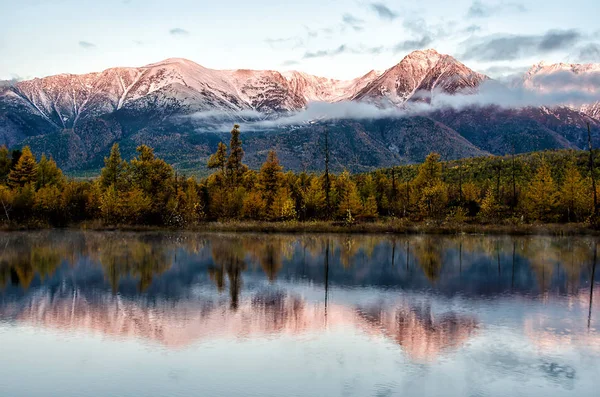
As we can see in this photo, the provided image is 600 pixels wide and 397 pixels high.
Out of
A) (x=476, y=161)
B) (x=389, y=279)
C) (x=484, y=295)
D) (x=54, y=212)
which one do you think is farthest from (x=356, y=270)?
(x=476, y=161)

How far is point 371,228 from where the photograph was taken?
8994 cm

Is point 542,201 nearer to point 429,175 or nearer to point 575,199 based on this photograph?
point 575,199

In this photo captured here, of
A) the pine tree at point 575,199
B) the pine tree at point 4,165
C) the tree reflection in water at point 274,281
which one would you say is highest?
the pine tree at point 4,165

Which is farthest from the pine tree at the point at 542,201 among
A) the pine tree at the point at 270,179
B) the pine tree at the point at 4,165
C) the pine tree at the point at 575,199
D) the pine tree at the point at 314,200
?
the pine tree at the point at 4,165

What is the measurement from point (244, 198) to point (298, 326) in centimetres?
7468

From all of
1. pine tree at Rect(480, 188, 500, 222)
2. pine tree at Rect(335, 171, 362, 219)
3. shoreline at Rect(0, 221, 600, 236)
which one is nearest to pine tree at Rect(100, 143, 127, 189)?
shoreline at Rect(0, 221, 600, 236)

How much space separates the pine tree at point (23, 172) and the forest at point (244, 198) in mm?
171

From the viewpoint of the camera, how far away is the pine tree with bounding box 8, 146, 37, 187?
102 m

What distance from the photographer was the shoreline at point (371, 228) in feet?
274

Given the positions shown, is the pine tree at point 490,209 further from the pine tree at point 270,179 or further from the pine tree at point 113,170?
the pine tree at point 113,170

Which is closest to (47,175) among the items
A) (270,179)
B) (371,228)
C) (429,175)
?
(270,179)

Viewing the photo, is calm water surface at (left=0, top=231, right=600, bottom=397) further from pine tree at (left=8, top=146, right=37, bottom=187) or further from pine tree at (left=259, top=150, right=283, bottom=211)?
pine tree at (left=8, top=146, right=37, bottom=187)

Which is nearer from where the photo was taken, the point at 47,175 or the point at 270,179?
the point at 270,179

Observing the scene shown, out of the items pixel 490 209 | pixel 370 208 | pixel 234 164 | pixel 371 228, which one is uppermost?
pixel 234 164
